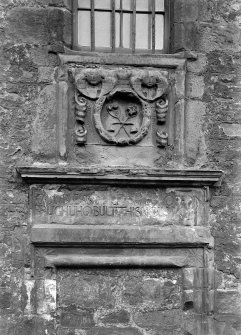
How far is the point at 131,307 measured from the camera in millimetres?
6961

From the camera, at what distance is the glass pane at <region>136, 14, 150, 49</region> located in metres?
7.46

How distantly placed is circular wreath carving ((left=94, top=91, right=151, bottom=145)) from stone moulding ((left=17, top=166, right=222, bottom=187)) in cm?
33

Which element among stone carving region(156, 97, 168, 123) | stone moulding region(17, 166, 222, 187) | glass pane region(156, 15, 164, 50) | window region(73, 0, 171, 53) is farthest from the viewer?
glass pane region(156, 15, 164, 50)

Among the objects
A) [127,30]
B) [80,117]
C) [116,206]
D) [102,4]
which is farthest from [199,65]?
[116,206]

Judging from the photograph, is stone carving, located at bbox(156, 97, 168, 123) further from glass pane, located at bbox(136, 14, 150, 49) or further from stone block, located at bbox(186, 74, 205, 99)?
glass pane, located at bbox(136, 14, 150, 49)

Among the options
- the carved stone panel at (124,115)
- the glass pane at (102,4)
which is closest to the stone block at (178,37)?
the carved stone panel at (124,115)

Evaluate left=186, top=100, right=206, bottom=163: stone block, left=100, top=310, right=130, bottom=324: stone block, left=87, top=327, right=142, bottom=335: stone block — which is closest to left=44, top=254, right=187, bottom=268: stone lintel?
left=100, top=310, right=130, bottom=324: stone block

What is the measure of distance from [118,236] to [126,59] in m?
1.66

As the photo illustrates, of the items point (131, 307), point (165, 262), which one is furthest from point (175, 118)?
point (131, 307)

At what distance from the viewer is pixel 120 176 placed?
6.95 metres

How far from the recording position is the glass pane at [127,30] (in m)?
7.45

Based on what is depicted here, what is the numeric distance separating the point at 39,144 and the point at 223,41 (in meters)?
2.04

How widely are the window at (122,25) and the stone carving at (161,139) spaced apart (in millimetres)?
880

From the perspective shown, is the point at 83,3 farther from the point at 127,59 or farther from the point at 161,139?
the point at 161,139
